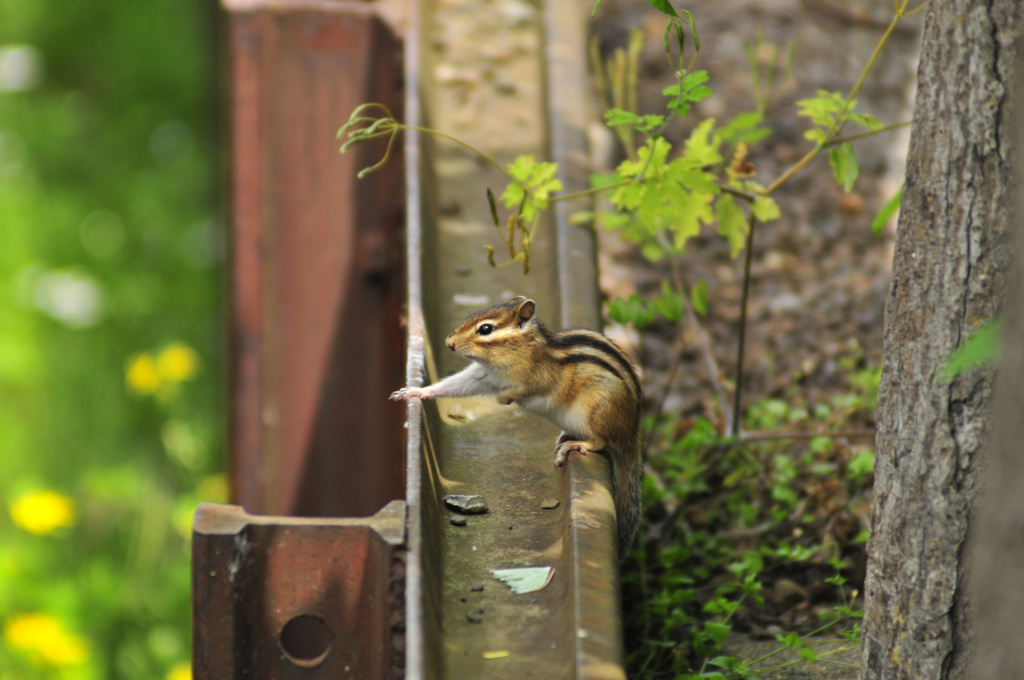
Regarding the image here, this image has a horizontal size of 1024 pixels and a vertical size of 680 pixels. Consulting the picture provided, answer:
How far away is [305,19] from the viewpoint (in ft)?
14.0

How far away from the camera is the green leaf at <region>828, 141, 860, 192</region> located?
3117mm

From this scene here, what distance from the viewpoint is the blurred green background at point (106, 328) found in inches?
225

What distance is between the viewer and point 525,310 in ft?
10.8

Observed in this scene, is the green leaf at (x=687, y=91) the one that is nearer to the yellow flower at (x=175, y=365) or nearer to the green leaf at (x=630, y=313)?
the green leaf at (x=630, y=313)

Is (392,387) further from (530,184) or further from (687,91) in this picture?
(687,91)

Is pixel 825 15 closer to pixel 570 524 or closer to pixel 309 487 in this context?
pixel 309 487

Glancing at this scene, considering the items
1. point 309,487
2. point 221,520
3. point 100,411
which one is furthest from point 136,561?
point 221,520

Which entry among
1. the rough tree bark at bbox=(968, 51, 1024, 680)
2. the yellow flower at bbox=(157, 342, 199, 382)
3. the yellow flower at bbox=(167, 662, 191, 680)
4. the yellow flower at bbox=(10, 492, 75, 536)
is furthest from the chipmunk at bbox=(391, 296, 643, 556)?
the yellow flower at bbox=(157, 342, 199, 382)

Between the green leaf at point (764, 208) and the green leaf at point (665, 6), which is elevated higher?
the green leaf at point (665, 6)

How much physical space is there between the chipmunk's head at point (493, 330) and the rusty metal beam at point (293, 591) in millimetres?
958

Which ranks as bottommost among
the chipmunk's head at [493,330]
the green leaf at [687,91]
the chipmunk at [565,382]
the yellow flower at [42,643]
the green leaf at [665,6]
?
the yellow flower at [42,643]

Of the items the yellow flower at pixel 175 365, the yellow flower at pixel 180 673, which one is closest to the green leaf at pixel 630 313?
the yellow flower at pixel 180 673

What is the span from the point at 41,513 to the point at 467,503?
3.43m

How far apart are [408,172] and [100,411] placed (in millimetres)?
3922
